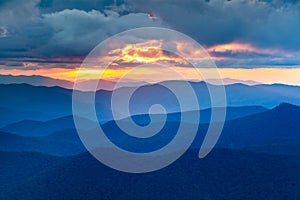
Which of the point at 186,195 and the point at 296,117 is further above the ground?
the point at 296,117

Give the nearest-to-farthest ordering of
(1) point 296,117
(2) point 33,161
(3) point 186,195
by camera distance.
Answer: (3) point 186,195 → (2) point 33,161 → (1) point 296,117

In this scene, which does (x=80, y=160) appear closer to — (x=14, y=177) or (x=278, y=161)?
(x=14, y=177)

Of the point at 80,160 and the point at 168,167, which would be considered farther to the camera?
the point at 80,160

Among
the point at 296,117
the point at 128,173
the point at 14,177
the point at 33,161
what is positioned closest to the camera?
the point at 128,173

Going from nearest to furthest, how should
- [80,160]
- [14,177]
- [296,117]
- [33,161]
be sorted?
[80,160] → [14,177] → [33,161] → [296,117]

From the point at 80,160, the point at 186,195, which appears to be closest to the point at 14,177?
the point at 80,160

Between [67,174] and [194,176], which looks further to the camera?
[67,174]

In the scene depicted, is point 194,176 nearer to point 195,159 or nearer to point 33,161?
point 195,159

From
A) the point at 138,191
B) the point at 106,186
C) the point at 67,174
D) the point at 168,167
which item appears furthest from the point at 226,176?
the point at 67,174

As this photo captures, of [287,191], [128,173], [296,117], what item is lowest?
[287,191]
